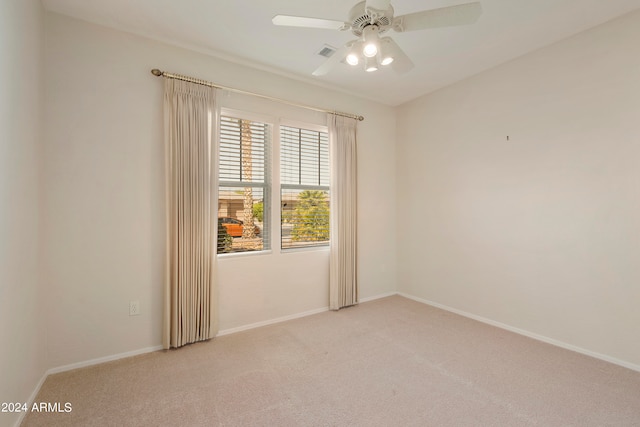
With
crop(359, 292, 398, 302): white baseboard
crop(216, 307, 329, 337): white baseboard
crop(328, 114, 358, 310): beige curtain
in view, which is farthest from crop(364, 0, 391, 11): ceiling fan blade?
crop(359, 292, 398, 302): white baseboard

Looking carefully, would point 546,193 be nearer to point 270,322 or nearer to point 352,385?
point 352,385

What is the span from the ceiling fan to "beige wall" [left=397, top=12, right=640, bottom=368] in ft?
6.10

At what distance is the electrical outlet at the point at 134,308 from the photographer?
100 inches

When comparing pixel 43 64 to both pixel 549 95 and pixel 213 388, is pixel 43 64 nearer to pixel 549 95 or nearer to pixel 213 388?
pixel 213 388

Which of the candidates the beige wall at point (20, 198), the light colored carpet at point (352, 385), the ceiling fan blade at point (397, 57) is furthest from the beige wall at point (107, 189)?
the ceiling fan blade at point (397, 57)

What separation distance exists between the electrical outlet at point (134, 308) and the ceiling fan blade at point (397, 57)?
9.43ft

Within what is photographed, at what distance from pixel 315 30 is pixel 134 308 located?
2.95 metres

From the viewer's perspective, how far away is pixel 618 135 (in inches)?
94.4

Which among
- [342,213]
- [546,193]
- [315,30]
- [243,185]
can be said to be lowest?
[342,213]

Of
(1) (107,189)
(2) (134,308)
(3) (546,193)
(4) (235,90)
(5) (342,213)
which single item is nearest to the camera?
(1) (107,189)

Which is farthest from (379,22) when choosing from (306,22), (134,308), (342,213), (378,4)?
(134,308)

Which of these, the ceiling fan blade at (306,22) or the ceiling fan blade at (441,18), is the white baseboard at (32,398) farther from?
the ceiling fan blade at (441,18)

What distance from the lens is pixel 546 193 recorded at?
2.81 meters

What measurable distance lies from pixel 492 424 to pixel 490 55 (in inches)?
128
